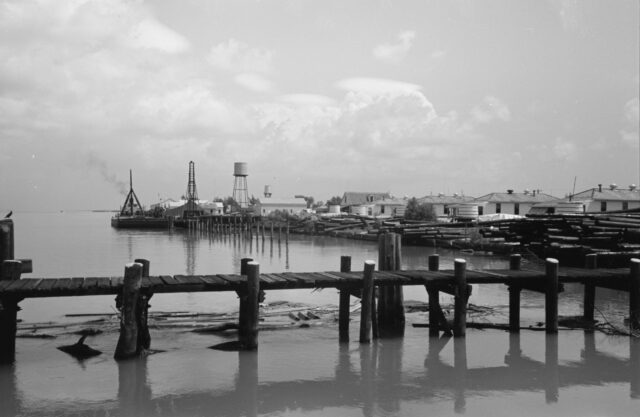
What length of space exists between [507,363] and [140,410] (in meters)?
7.11

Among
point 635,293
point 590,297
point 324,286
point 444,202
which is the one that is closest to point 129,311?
point 324,286

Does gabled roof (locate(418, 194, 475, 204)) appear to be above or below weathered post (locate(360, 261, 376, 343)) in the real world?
above

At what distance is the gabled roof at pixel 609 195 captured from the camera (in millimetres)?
63875

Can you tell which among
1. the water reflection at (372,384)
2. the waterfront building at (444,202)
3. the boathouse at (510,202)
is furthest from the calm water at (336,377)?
the waterfront building at (444,202)

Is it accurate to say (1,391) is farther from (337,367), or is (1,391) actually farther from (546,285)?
(546,285)

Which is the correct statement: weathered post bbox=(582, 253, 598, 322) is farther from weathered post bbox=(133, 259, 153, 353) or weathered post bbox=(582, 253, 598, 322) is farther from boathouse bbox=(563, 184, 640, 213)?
boathouse bbox=(563, 184, 640, 213)

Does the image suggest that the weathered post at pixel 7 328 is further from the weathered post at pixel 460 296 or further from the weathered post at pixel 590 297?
the weathered post at pixel 590 297

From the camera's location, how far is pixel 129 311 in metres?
11.6

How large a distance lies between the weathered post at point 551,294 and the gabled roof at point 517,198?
63752 millimetres

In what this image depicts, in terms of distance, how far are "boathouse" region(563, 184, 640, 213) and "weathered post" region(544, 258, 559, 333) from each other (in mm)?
53012

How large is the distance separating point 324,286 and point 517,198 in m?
67.9

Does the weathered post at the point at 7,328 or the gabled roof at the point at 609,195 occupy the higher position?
the gabled roof at the point at 609,195

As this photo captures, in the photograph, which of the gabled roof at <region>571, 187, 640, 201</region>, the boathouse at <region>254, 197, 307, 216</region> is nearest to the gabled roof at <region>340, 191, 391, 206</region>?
the boathouse at <region>254, 197, 307, 216</region>

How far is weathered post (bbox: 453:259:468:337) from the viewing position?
522 inches
